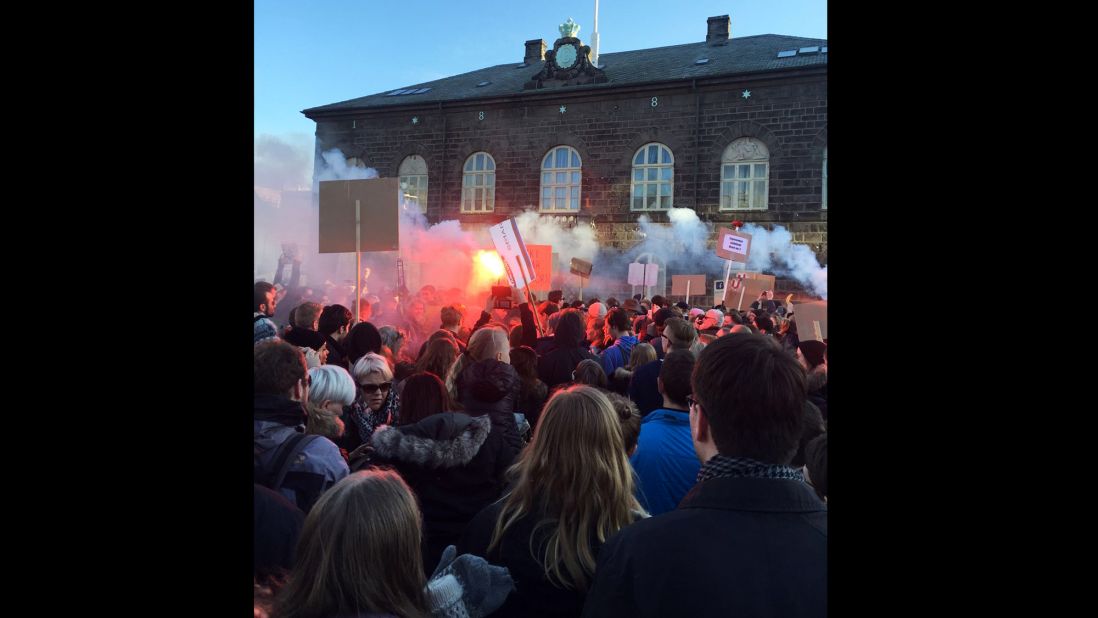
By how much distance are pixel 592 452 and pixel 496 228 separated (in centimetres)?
714

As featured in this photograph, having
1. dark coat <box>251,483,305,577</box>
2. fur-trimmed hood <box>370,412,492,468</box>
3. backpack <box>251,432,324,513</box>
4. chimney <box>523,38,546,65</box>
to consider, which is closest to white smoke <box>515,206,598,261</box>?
chimney <box>523,38,546,65</box>

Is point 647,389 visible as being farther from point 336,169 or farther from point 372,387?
point 336,169

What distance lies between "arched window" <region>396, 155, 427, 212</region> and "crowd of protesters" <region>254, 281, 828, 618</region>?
69.6 feet

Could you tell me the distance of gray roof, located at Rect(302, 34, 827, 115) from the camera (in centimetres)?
2134

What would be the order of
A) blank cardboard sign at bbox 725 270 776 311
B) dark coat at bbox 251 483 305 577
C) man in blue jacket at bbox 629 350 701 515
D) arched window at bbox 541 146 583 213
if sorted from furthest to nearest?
arched window at bbox 541 146 583 213 → blank cardboard sign at bbox 725 270 776 311 → man in blue jacket at bbox 629 350 701 515 → dark coat at bbox 251 483 305 577

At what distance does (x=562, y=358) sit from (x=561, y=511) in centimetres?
324

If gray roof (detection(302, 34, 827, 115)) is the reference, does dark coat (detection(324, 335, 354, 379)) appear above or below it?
below

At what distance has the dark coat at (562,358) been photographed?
541cm

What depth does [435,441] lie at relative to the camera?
9.30 feet

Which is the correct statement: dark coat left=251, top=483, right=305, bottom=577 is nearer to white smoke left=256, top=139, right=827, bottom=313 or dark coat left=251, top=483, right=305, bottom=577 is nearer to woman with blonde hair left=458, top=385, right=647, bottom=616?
woman with blonde hair left=458, top=385, right=647, bottom=616

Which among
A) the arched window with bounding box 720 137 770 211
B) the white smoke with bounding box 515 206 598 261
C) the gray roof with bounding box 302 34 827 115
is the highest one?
the gray roof with bounding box 302 34 827 115
